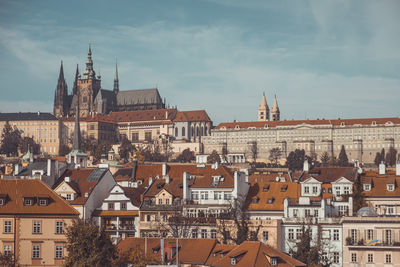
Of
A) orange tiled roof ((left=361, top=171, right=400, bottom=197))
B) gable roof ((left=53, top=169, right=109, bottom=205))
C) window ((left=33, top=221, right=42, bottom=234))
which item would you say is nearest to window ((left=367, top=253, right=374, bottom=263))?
orange tiled roof ((left=361, top=171, right=400, bottom=197))

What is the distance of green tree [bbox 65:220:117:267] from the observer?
54.8m

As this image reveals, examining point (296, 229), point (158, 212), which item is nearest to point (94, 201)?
point (158, 212)

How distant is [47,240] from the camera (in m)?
66.2

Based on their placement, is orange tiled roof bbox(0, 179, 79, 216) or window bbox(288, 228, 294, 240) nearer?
window bbox(288, 228, 294, 240)

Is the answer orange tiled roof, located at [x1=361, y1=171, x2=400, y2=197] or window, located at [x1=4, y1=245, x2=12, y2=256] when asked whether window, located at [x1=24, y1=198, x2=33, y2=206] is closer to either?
window, located at [x1=4, y1=245, x2=12, y2=256]

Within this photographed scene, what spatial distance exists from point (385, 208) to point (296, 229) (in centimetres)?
1033

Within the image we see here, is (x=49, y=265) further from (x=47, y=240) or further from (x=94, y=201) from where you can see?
(x=94, y=201)

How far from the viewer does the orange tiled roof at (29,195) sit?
66.9 meters

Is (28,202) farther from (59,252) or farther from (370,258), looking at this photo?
(370,258)

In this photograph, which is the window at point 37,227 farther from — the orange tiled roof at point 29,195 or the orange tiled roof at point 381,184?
the orange tiled roof at point 381,184

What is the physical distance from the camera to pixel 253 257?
54969 mm

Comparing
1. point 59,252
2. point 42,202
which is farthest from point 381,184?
point 42,202

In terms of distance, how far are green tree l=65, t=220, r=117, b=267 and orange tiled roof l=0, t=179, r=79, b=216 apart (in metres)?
11.1

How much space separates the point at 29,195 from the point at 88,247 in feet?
44.5
